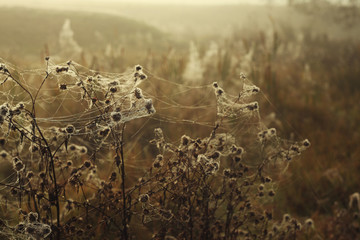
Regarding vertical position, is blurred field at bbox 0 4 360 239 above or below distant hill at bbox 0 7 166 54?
below

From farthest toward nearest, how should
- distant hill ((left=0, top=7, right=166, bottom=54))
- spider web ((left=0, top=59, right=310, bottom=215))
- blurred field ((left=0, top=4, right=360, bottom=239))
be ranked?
distant hill ((left=0, top=7, right=166, bottom=54)) < blurred field ((left=0, top=4, right=360, bottom=239)) < spider web ((left=0, top=59, right=310, bottom=215))

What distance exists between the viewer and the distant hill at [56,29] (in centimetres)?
1291

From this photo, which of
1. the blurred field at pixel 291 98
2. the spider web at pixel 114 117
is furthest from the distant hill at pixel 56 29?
the spider web at pixel 114 117

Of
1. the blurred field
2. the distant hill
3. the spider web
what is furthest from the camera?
the distant hill

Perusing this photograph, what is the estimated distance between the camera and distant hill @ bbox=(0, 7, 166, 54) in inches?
508

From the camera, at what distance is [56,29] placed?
1554 cm

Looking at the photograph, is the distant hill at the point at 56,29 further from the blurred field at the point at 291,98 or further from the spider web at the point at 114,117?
the spider web at the point at 114,117

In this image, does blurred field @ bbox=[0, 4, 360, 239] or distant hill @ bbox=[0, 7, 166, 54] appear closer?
blurred field @ bbox=[0, 4, 360, 239]

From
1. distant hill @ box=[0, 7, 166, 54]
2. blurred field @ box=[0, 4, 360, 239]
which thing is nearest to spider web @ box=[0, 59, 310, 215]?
blurred field @ box=[0, 4, 360, 239]

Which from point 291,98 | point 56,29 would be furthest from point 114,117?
point 56,29

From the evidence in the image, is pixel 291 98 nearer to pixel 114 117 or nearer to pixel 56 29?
pixel 114 117

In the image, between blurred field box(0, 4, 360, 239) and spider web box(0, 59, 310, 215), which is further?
blurred field box(0, 4, 360, 239)

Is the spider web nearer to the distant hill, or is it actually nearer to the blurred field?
the blurred field

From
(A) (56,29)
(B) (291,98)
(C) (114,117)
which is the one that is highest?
(A) (56,29)
